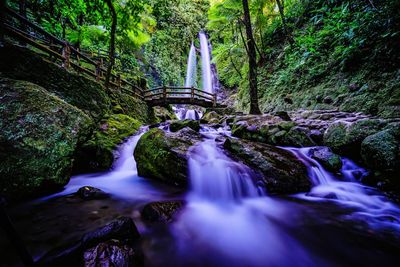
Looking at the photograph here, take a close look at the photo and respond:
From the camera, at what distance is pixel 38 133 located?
11.5ft

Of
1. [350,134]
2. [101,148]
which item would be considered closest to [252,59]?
[350,134]

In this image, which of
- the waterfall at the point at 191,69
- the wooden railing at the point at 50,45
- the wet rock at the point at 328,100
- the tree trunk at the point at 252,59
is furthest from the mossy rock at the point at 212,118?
the waterfall at the point at 191,69

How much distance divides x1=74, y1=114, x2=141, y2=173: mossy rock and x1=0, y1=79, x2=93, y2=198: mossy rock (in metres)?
1.27

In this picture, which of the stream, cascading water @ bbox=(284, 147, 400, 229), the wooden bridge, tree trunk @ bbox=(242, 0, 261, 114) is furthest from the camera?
tree trunk @ bbox=(242, 0, 261, 114)

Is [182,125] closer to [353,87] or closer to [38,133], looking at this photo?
[38,133]

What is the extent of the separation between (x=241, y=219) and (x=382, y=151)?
286cm

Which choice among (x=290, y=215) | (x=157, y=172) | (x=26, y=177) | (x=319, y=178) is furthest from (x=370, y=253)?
(x=26, y=177)

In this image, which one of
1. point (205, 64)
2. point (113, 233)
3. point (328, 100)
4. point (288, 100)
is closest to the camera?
Answer: point (113, 233)

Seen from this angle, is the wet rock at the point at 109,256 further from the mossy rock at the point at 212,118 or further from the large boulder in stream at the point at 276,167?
the mossy rock at the point at 212,118

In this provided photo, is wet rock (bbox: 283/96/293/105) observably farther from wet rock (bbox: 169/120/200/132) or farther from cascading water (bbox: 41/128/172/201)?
cascading water (bbox: 41/128/172/201)

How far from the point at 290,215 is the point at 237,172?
1228 millimetres

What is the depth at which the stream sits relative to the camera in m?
2.23

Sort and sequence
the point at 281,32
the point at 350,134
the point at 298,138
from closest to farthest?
1. the point at 350,134
2. the point at 298,138
3. the point at 281,32

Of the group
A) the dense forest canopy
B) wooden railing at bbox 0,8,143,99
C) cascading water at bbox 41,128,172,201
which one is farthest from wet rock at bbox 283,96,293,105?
wooden railing at bbox 0,8,143,99
